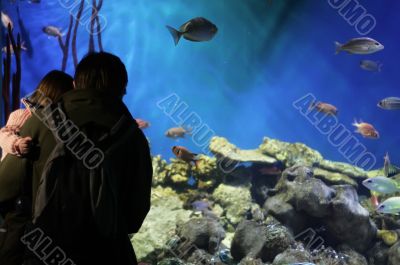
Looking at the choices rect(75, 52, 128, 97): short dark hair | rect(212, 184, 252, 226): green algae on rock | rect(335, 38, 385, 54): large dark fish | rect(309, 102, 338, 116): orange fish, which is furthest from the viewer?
rect(309, 102, 338, 116): orange fish

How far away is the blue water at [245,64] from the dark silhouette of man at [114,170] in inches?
258

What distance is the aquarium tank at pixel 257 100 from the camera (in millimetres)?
6211

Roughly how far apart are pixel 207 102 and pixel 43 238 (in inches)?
296

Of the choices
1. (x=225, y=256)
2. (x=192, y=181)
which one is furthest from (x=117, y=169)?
(x=192, y=181)

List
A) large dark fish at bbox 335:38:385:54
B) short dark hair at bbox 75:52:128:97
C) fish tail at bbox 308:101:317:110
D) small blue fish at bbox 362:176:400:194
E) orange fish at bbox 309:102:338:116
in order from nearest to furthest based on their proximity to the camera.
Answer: short dark hair at bbox 75:52:128:97 < small blue fish at bbox 362:176:400:194 < large dark fish at bbox 335:38:385:54 < orange fish at bbox 309:102:338:116 < fish tail at bbox 308:101:317:110

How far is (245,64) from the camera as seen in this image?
846cm

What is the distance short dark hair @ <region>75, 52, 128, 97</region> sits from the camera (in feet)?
5.31

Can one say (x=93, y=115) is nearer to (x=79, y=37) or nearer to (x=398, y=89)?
(x=79, y=37)

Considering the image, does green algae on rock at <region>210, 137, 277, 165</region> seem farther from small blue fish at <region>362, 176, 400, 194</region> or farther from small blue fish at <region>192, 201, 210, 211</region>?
small blue fish at <region>362, 176, 400, 194</region>

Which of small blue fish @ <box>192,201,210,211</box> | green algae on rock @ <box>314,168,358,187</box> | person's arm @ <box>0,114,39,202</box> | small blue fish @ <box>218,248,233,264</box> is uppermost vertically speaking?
green algae on rock @ <box>314,168,358,187</box>

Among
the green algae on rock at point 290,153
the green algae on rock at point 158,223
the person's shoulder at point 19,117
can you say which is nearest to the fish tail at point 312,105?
the green algae on rock at point 290,153

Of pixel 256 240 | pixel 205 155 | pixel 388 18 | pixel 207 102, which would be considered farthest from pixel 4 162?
pixel 388 18

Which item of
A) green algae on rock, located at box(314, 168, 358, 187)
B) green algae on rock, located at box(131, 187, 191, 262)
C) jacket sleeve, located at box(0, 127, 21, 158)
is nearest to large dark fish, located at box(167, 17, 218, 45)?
green algae on rock, located at box(131, 187, 191, 262)

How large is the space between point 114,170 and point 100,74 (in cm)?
43
